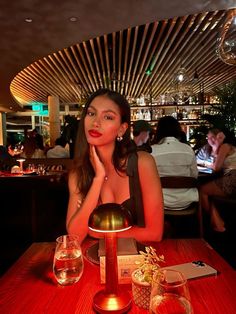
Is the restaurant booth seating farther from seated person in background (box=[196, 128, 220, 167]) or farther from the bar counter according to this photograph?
the bar counter

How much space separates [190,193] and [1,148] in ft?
16.1

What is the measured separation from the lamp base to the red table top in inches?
1.1

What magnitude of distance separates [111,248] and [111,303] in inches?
6.7

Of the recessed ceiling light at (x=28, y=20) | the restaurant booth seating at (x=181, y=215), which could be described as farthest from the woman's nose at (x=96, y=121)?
the recessed ceiling light at (x=28, y=20)

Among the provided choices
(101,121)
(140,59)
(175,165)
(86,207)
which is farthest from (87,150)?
(140,59)

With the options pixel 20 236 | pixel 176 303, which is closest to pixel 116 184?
pixel 176 303

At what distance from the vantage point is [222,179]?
3.52m

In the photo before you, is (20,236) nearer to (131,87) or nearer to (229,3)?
(229,3)

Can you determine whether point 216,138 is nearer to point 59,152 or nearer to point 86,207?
point 59,152

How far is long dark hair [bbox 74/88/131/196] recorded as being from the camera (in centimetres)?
159

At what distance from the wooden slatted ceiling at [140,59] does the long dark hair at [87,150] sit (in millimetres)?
3371

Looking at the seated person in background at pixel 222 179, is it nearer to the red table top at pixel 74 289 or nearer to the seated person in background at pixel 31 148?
the red table top at pixel 74 289

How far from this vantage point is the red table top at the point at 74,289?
885mm

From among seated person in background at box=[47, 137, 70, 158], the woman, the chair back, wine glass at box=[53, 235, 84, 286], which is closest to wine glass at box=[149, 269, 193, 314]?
wine glass at box=[53, 235, 84, 286]
